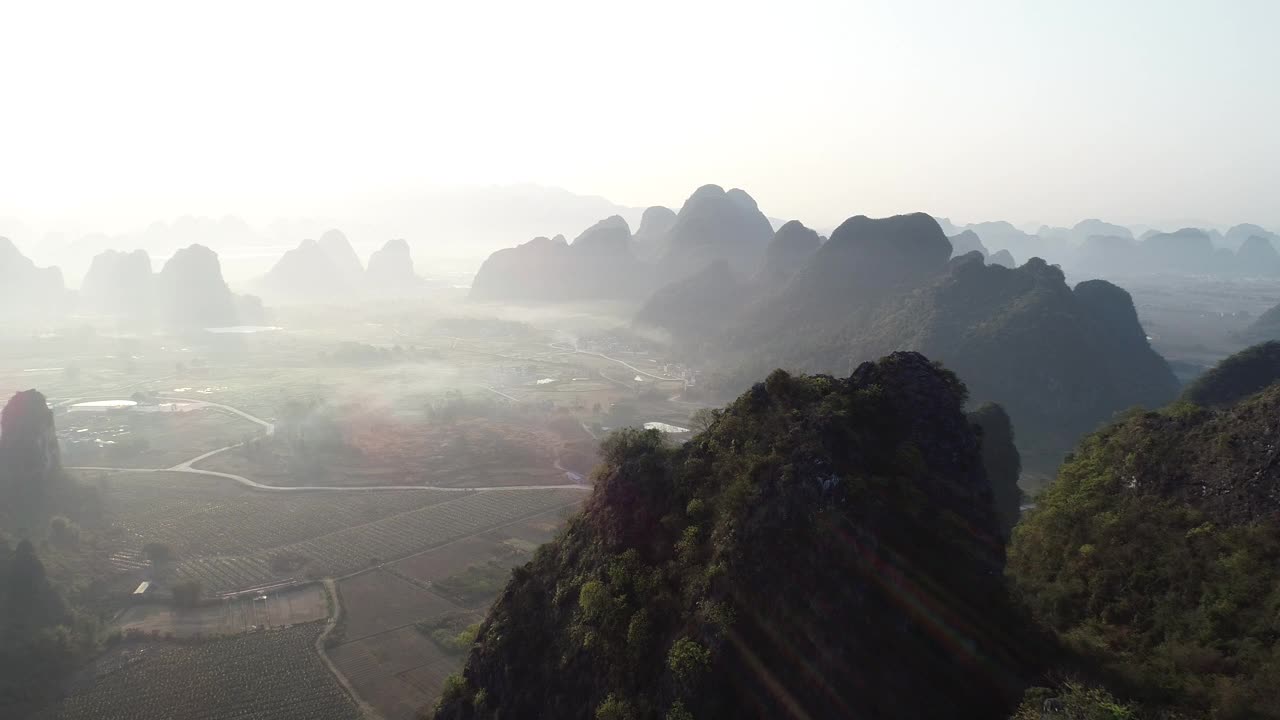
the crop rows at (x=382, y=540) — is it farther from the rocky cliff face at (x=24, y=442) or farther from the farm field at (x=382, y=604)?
the rocky cliff face at (x=24, y=442)

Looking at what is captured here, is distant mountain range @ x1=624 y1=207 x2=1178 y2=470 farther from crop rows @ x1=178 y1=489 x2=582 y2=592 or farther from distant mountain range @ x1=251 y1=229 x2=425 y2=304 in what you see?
distant mountain range @ x1=251 y1=229 x2=425 y2=304

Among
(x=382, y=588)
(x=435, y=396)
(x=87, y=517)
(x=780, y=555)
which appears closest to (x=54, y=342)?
(x=435, y=396)

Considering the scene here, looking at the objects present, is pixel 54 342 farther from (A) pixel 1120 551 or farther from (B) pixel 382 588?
(A) pixel 1120 551

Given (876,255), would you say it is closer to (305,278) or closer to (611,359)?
(611,359)

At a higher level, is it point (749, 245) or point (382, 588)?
point (749, 245)

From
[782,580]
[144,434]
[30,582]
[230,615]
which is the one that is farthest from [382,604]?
[144,434]

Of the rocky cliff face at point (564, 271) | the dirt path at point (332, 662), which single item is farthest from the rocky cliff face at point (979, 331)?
the rocky cliff face at point (564, 271)
